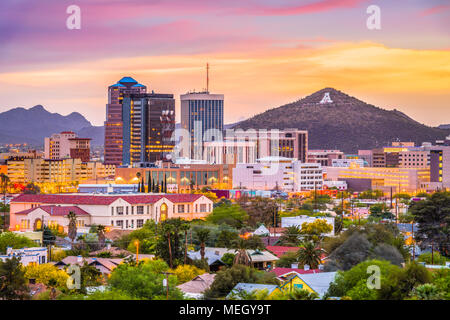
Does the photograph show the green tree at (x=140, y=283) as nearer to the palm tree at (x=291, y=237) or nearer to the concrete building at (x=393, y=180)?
the palm tree at (x=291, y=237)

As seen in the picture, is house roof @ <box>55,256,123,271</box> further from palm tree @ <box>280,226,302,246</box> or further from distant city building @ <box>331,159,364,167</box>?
distant city building @ <box>331,159,364,167</box>

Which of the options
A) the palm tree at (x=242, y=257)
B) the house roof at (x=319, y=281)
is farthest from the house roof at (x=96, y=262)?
the house roof at (x=319, y=281)

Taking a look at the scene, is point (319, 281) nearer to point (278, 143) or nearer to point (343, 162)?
point (343, 162)

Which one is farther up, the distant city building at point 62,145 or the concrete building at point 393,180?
the distant city building at point 62,145

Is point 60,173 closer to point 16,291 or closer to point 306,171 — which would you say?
point 306,171

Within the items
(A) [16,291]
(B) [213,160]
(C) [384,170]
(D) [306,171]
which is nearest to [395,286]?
(A) [16,291]

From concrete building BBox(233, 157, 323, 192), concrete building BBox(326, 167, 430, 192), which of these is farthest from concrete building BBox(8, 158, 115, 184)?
concrete building BBox(326, 167, 430, 192)
